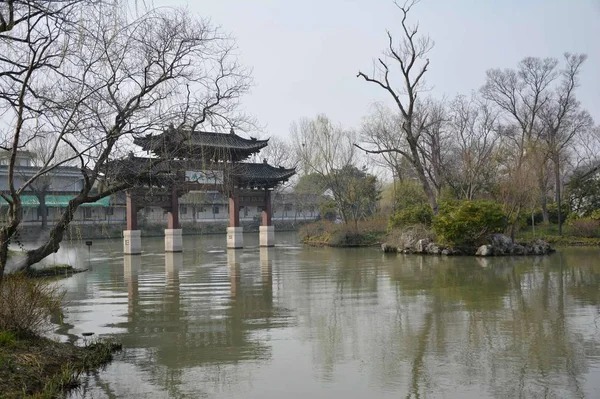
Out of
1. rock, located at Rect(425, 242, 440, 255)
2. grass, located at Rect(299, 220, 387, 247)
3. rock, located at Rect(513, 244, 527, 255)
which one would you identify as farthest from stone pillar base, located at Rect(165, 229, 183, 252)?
rock, located at Rect(513, 244, 527, 255)

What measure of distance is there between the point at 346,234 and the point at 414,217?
6.96 meters

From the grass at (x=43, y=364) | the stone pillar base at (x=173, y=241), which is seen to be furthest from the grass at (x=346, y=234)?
the grass at (x=43, y=364)

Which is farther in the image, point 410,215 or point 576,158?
point 576,158

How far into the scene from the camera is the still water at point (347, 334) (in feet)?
22.5

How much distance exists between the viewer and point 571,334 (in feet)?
30.1

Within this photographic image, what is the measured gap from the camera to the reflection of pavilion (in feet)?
27.6

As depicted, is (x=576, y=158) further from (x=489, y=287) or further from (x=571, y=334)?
(x=571, y=334)

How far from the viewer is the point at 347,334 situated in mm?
9578

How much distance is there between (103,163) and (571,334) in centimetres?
781

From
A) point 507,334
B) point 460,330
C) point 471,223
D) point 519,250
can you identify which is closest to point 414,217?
point 471,223

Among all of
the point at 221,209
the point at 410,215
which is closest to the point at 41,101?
the point at 410,215

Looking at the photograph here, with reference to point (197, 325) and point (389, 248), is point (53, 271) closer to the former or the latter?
point (197, 325)

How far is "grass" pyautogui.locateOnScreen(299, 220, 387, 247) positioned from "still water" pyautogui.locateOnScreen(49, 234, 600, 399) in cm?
1821

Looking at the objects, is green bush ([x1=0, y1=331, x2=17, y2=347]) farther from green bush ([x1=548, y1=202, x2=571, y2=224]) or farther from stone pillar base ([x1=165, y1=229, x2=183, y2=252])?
green bush ([x1=548, y1=202, x2=571, y2=224])
